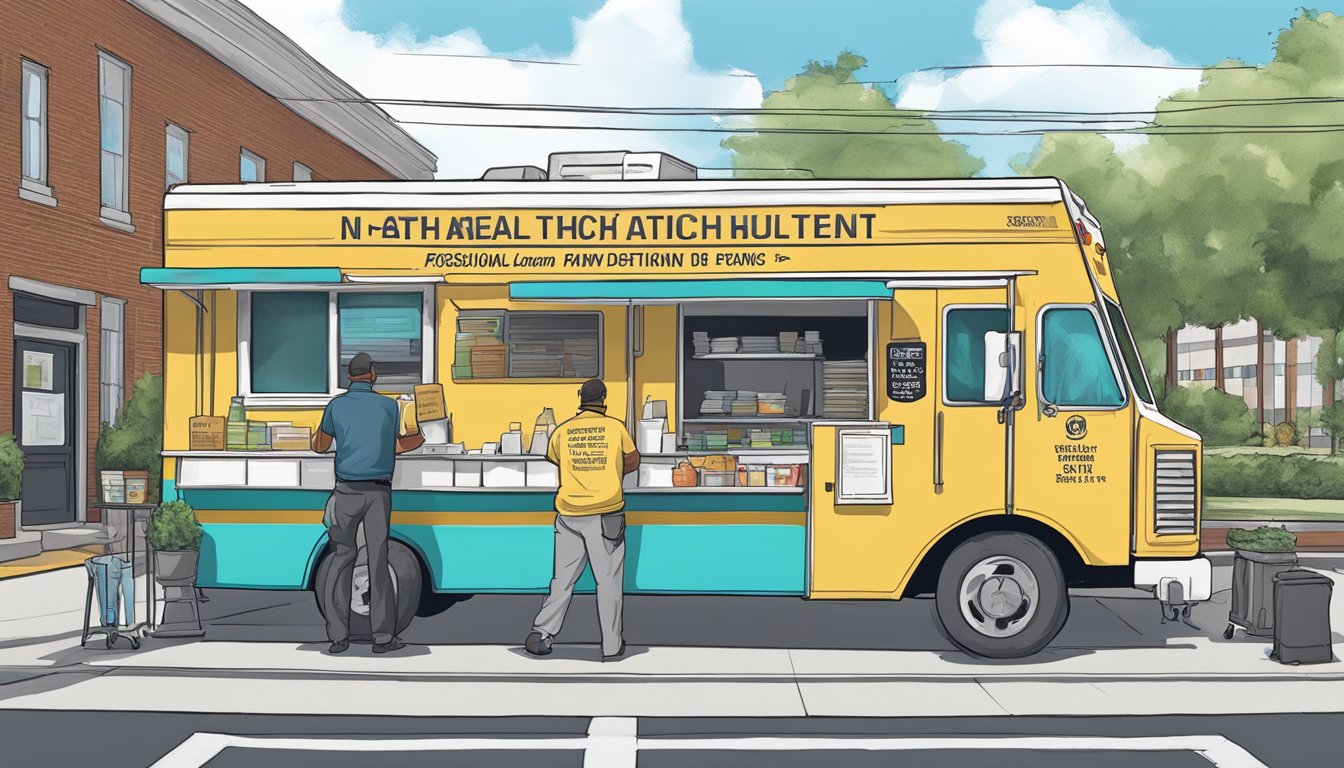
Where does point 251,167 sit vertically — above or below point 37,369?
above

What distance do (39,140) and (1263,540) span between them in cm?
1539

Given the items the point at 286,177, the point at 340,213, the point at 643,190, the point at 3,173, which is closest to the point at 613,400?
the point at 643,190

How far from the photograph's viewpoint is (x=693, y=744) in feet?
22.3

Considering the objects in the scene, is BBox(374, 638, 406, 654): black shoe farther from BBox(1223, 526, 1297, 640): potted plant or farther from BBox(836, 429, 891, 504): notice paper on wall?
BBox(1223, 526, 1297, 640): potted plant

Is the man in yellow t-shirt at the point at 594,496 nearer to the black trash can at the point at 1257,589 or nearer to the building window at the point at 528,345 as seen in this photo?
the building window at the point at 528,345

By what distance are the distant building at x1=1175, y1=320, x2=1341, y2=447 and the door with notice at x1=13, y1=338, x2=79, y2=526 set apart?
2295 inches

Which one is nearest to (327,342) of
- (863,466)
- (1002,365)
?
(863,466)

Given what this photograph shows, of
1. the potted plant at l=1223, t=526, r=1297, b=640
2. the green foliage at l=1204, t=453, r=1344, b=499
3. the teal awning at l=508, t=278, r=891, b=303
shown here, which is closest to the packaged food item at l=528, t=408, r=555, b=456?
the teal awning at l=508, t=278, r=891, b=303

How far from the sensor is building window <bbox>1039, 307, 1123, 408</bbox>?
9.09 meters

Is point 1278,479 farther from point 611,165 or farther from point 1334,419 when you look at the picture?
point 611,165

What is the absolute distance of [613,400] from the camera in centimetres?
938

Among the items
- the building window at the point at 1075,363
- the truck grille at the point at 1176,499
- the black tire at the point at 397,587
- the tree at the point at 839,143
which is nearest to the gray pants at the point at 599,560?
the black tire at the point at 397,587

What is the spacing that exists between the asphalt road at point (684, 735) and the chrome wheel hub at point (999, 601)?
1586 millimetres

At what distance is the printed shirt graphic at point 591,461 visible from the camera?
8.76 m
